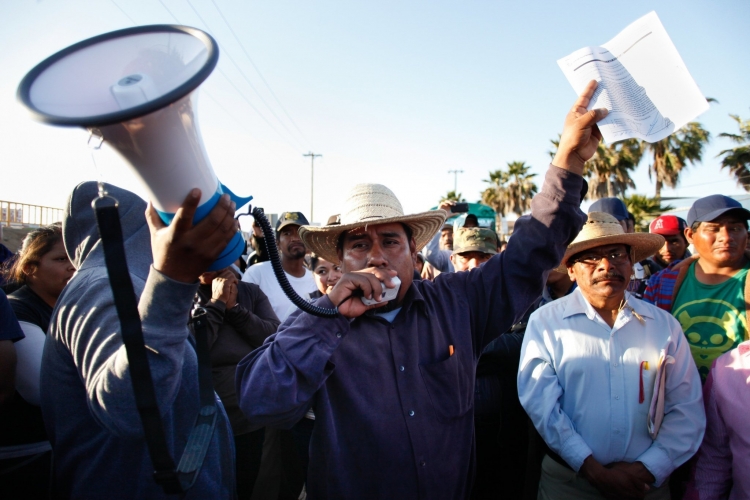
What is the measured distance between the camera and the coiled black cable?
1.24m

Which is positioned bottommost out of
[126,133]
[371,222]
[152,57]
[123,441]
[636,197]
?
[636,197]

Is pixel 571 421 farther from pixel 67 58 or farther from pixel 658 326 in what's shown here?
pixel 67 58

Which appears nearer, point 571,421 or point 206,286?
point 571,421

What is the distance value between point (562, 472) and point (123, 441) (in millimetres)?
2419

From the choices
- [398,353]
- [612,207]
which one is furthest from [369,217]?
[612,207]

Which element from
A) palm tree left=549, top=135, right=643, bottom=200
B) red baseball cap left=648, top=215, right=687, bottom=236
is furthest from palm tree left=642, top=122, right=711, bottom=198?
red baseball cap left=648, top=215, right=687, bottom=236

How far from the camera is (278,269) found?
1360mm

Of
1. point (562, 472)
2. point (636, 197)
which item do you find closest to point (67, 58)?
A: point (562, 472)

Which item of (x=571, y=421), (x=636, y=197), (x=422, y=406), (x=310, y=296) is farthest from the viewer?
(x=636, y=197)

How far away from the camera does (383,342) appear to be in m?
1.85

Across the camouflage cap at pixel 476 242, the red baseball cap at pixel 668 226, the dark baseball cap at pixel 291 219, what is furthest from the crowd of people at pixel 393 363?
the red baseball cap at pixel 668 226

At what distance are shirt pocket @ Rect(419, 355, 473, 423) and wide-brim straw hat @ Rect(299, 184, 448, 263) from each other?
25.8 inches

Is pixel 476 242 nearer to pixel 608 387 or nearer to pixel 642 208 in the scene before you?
pixel 608 387

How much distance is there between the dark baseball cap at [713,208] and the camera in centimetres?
320
